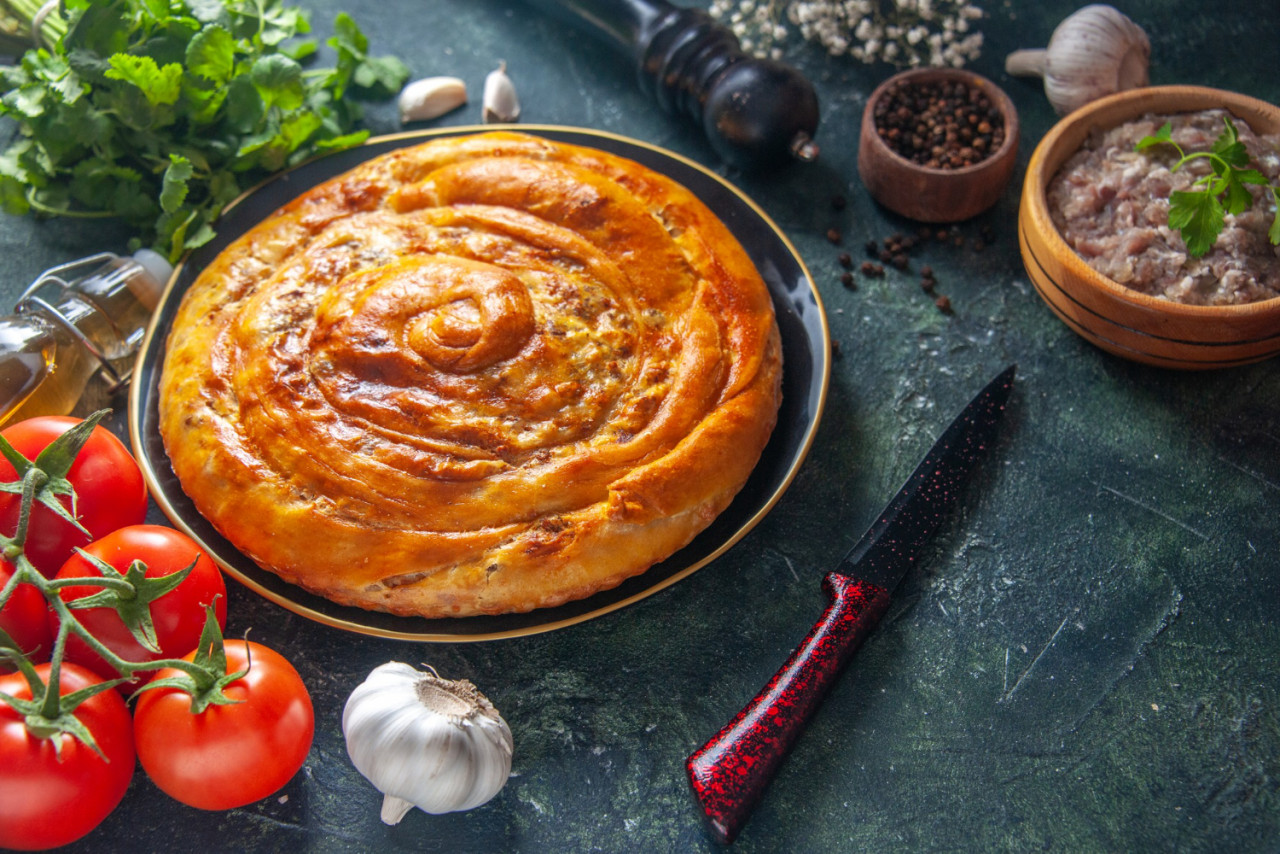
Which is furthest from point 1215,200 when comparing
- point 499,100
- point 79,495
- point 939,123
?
point 79,495

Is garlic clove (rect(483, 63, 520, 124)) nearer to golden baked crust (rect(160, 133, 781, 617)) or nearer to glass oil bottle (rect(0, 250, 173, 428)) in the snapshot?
golden baked crust (rect(160, 133, 781, 617))

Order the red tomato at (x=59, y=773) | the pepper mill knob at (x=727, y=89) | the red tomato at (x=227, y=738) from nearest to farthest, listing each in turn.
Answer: the red tomato at (x=59, y=773) < the red tomato at (x=227, y=738) < the pepper mill knob at (x=727, y=89)

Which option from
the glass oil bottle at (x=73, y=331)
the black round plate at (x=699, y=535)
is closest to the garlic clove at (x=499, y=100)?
the black round plate at (x=699, y=535)

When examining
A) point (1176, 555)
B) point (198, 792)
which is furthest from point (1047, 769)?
point (198, 792)

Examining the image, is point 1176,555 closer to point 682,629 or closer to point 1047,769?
point 1047,769

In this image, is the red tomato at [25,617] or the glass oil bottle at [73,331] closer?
the red tomato at [25,617]

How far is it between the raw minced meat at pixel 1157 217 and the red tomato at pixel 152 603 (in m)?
2.65

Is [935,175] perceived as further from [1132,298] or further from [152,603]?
[152,603]

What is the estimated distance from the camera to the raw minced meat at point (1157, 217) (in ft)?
9.23

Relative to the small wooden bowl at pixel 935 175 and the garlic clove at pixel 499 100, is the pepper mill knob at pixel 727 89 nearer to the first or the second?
the small wooden bowl at pixel 935 175

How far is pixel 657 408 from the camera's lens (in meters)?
2.64

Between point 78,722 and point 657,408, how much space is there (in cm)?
150

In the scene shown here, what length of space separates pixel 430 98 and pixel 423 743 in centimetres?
252

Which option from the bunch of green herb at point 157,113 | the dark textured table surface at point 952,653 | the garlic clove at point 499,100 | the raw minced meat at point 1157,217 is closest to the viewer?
the dark textured table surface at point 952,653
